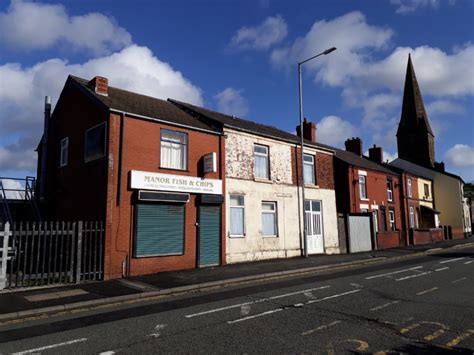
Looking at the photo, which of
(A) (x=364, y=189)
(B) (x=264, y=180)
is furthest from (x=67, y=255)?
(A) (x=364, y=189)

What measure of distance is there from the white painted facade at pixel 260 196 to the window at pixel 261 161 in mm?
218

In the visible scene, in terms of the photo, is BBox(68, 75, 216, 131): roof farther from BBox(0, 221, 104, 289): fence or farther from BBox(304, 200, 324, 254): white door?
BBox(304, 200, 324, 254): white door

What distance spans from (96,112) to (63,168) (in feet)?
11.8

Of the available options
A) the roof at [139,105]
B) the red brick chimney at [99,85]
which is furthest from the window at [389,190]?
the red brick chimney at [99,85]

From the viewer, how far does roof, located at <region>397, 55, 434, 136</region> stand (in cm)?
6081

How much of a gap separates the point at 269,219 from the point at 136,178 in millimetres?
7658

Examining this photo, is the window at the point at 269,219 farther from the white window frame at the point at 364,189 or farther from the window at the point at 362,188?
the window at the point at 362,188

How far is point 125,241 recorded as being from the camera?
44.9 feet

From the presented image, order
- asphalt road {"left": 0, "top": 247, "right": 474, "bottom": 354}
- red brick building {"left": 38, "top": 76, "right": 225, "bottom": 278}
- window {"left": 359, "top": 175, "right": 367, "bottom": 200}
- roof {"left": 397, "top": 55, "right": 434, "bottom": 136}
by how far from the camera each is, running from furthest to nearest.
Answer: roof {"left": 397, "top": 55, "right": 434, "bottom": 136}
window {"left": 359, "top": 175, "right": 367, "bottom": 200}
red brick building {"left": 38, "top": 76, "right": 225, "bottom": 278}
asphalt road {"left": 0, "top": 247, "right": 474, "bottom": 354}

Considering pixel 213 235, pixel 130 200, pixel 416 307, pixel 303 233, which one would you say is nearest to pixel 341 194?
pixel 303 233

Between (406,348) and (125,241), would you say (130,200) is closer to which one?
(125,241)

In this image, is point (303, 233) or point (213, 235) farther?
point (303, 233)

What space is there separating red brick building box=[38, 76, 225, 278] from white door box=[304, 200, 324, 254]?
6414mm

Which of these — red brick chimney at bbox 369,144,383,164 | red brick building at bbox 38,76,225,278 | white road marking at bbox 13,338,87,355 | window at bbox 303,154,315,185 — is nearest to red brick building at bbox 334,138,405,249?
red brick chimney at bbox 369,144,383,164
